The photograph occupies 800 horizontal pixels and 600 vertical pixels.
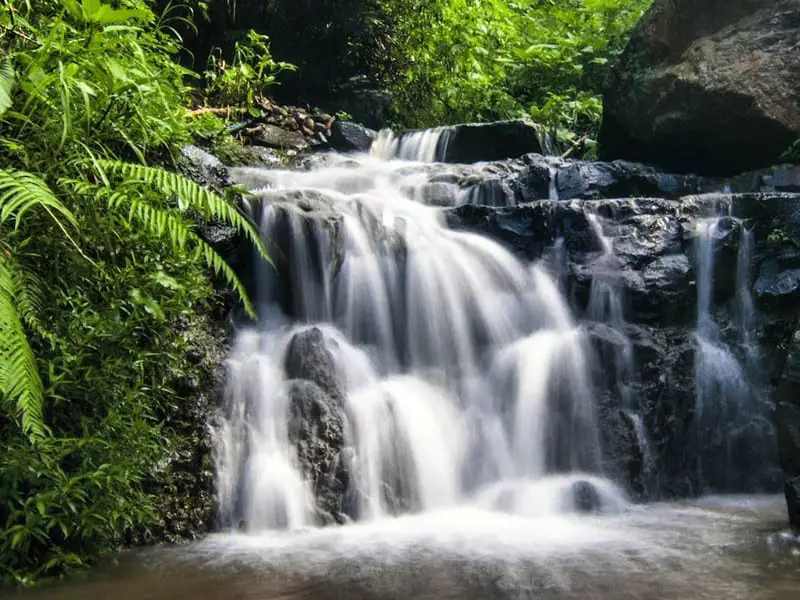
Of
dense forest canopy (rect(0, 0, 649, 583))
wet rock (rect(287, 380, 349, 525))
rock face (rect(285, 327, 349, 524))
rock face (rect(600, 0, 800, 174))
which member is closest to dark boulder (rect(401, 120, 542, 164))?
rock face (rect(600, 0, 800, 174))

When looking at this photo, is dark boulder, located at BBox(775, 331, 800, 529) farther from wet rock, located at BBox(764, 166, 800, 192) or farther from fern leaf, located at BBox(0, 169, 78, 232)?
fern leaf, located at BBox(0, 169, 78, 232)

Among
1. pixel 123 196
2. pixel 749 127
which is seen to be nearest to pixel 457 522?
pixel 123 196

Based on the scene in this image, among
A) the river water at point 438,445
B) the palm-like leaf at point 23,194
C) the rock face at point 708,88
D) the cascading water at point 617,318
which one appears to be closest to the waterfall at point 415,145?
the rock face at point 708,88

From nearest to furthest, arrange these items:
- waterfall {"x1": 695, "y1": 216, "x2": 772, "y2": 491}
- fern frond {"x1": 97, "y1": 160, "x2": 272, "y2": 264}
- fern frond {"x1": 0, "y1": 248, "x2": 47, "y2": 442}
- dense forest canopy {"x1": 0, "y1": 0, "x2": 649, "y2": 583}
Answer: fern frond {"x1": 0, "y1": 248, "x2": 47, "y2": 442}
dense forest canopy {"x1": 0, "y1": 0, "x2": 649, "y2": 583}
fern frond {"x1": 97, "y1": 160, "x2": 272, "y2": 264}
waterfall {"x1": 695, "y1": 216, "x2": 772, "y2": 491}

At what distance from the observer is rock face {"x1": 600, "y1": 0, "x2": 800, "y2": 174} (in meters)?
6.91

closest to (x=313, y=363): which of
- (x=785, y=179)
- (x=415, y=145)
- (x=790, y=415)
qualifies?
(x=790, y=415)

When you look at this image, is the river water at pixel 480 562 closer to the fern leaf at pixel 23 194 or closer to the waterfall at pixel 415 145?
the fern leaf at pixel 23 194

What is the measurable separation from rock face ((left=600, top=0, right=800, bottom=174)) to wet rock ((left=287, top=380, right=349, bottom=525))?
4.86m

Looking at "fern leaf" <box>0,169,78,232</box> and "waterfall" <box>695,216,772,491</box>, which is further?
"waterfall" <box>695,216,772,491</box>

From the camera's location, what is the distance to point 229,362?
4.53m

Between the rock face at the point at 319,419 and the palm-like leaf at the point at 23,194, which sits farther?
the rock face at the point at 319,419

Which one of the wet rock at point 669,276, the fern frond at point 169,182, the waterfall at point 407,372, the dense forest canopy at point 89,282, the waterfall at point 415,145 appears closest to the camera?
the dense forest canopy at point 89,282

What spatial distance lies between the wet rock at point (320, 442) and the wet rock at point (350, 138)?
4874 millimetres

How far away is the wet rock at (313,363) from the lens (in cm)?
450
